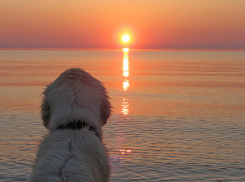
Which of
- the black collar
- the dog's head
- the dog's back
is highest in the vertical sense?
the dog's head

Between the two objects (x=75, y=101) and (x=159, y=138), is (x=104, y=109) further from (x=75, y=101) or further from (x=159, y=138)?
(x=159, y=138)

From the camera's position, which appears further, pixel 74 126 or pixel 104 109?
pixel 104 109

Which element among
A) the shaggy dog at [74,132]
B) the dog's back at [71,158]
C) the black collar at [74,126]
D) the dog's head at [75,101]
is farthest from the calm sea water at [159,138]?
the dog's back at [71,158]

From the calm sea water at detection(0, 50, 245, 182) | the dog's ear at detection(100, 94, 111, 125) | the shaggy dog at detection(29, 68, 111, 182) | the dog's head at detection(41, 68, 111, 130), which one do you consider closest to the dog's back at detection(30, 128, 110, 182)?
the shaggy dog at detection(29, 68, 111, 182)

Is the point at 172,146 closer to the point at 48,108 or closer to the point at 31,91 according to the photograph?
the point at 48,108

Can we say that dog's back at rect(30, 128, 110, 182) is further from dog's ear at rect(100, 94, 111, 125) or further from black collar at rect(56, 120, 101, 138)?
dog's ear at rect(100, 94, 111, 125)

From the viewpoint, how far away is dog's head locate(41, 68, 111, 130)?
3.78m

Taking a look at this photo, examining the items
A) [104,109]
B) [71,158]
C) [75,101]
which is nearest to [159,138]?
[104,109]

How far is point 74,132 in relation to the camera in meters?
3.42

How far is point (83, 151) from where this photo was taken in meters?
3.18

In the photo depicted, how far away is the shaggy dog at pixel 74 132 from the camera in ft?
9.05

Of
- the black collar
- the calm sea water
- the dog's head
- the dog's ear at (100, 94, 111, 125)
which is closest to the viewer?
the black collar

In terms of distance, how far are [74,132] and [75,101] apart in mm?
583

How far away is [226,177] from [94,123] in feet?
17.2
